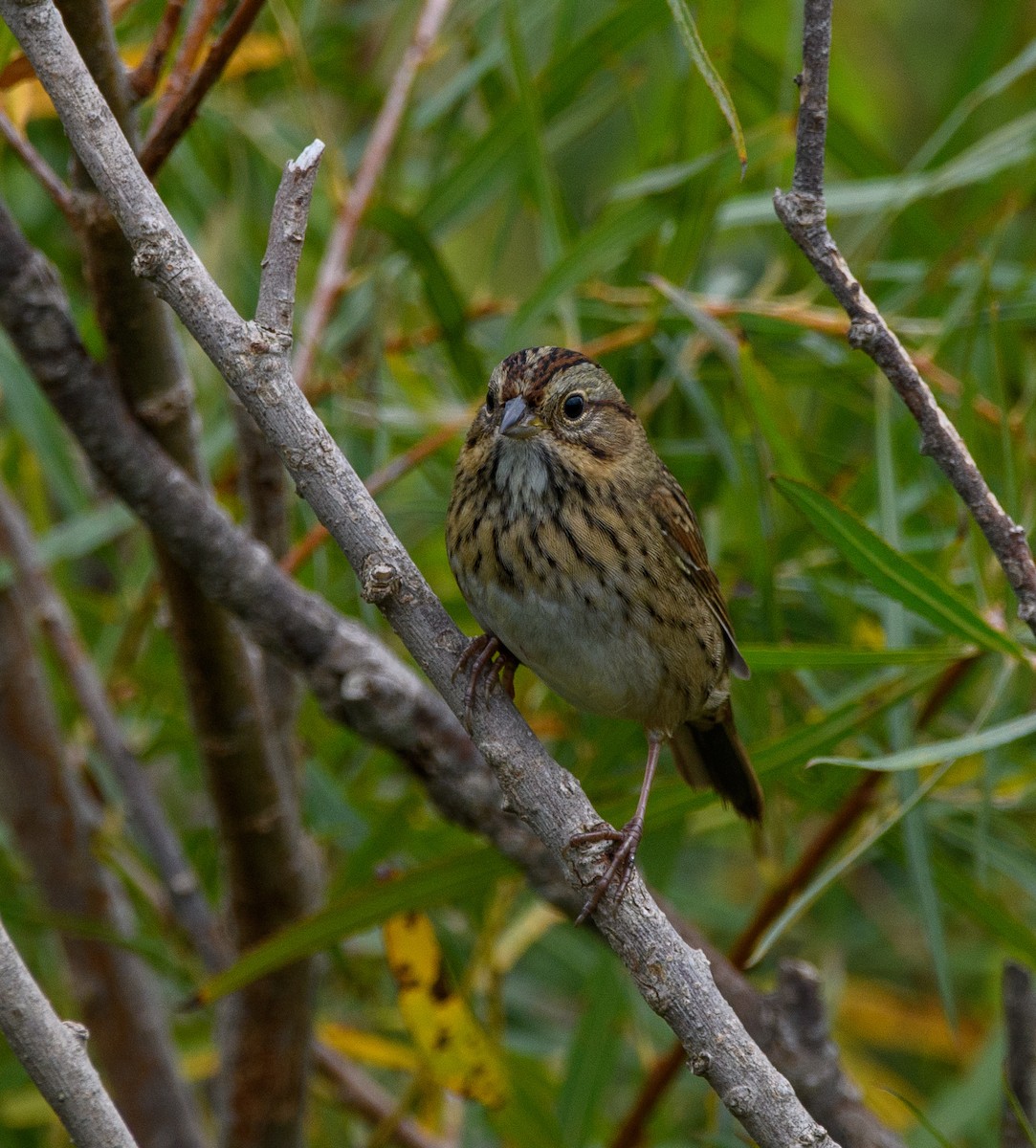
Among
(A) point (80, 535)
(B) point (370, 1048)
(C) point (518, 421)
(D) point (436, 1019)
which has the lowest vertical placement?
(B) point (370, 1048)

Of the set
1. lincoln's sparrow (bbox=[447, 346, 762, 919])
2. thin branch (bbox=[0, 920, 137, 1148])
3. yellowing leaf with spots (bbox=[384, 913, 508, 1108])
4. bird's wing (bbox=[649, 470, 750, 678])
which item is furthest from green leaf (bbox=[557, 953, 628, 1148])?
thin branch (bbox=[0, 920, 137, 1148])

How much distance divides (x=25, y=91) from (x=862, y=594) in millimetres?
2020

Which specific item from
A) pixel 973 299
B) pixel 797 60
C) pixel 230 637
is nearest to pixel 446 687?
pixel 230 637

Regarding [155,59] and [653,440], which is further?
[653,440]

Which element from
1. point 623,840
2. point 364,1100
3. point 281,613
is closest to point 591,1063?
point 364,1100

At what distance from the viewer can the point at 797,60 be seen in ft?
12.6

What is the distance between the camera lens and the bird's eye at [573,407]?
3.01 meters

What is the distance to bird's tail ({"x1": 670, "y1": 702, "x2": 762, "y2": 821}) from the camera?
128 inches

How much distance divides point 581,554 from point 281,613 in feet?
1.89

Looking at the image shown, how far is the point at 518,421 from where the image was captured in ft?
9.46

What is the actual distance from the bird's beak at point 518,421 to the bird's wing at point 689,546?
1.02 ft

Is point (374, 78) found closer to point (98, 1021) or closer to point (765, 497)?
point (765, 497)

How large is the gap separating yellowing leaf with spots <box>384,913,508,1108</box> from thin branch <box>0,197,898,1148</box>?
27 cm

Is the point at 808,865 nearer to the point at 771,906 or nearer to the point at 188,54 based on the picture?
the point at 771,906
